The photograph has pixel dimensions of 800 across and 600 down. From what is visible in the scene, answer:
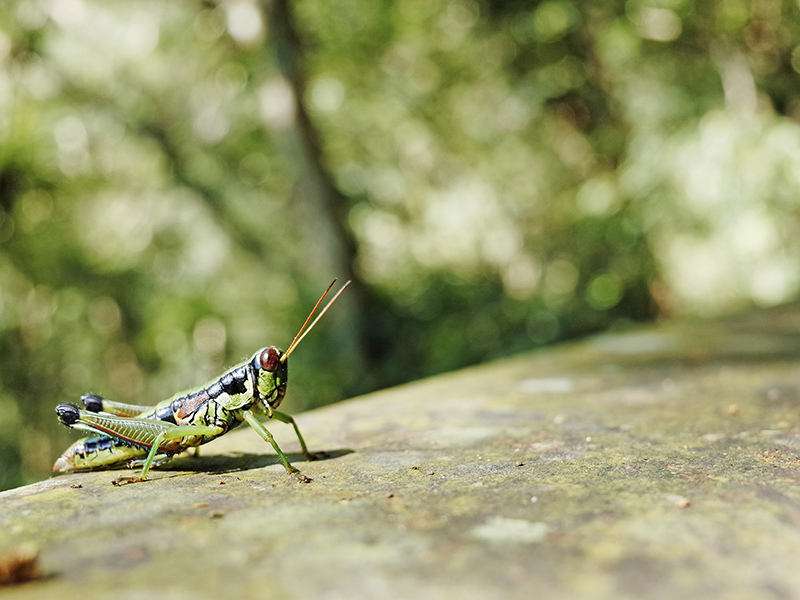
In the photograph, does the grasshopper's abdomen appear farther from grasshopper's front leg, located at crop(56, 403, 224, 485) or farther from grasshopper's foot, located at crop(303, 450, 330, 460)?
grasshopper's foot, located at crop(303, 450, 330, 460)

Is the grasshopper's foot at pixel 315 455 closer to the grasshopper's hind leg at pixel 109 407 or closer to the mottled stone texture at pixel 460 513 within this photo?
the mottled stone texture at pixel 460 513

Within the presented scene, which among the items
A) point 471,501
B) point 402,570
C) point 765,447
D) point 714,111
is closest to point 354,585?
point 402,570

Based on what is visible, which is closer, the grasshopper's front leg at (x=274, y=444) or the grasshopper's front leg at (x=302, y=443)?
the grasshopper's front leg at (x=274, y=444)

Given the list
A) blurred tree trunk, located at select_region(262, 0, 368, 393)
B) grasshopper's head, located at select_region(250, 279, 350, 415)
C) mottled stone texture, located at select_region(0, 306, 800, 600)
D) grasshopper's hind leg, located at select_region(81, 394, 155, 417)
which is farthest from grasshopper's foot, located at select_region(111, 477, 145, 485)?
blurred tree trunk, located at select_region(262, 0, 368, 393)

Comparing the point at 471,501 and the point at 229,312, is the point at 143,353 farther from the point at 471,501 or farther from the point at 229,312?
the point at 471,501

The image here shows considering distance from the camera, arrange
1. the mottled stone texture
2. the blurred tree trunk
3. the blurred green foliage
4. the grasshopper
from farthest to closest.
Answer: the blurred green foliage < the blurred tree trunk < the grasshopper < the mottled stone texture

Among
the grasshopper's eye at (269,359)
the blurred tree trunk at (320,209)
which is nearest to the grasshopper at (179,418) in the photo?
the grasshopper's eye at (269,359)
